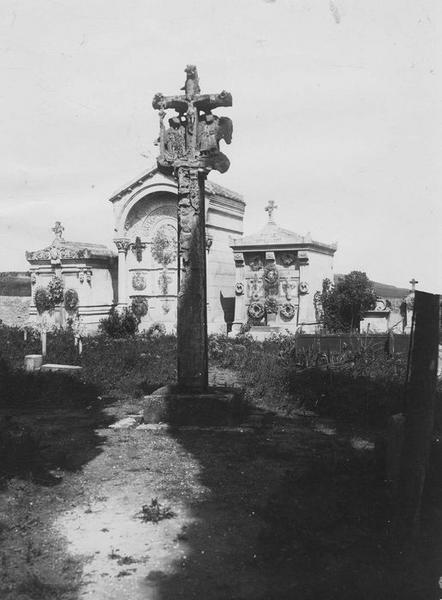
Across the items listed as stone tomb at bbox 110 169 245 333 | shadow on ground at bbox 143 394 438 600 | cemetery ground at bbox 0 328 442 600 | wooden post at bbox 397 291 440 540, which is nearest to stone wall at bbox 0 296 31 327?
stone tomb at bbox 110 169 245 333

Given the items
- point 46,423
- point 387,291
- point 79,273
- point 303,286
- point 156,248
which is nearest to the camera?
point 46,423

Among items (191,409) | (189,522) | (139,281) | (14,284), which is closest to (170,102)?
(191,409)

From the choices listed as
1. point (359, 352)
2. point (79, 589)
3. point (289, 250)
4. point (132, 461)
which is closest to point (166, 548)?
point (79, 589)

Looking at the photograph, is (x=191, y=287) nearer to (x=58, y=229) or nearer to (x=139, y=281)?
(x=139, y=281)

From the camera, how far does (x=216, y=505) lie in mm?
5043

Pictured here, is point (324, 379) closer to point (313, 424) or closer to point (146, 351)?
point (313, 424)

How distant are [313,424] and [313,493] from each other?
3.15 meters

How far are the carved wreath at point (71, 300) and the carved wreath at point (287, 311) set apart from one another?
8223 millimetres

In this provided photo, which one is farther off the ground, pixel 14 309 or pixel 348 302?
pixel 348 302

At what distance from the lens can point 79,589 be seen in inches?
145

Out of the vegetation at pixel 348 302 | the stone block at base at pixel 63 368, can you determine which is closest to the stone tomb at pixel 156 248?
the vegetation at pixel 348 302

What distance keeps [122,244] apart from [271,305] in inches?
254

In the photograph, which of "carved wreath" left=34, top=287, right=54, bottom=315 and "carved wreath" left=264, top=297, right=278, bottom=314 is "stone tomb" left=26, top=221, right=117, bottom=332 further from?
"carved wreath" left=264, top=297, right=278, bottom=314

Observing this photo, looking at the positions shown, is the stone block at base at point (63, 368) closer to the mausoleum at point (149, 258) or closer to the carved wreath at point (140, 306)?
the mausoleum at point (149, 258)
